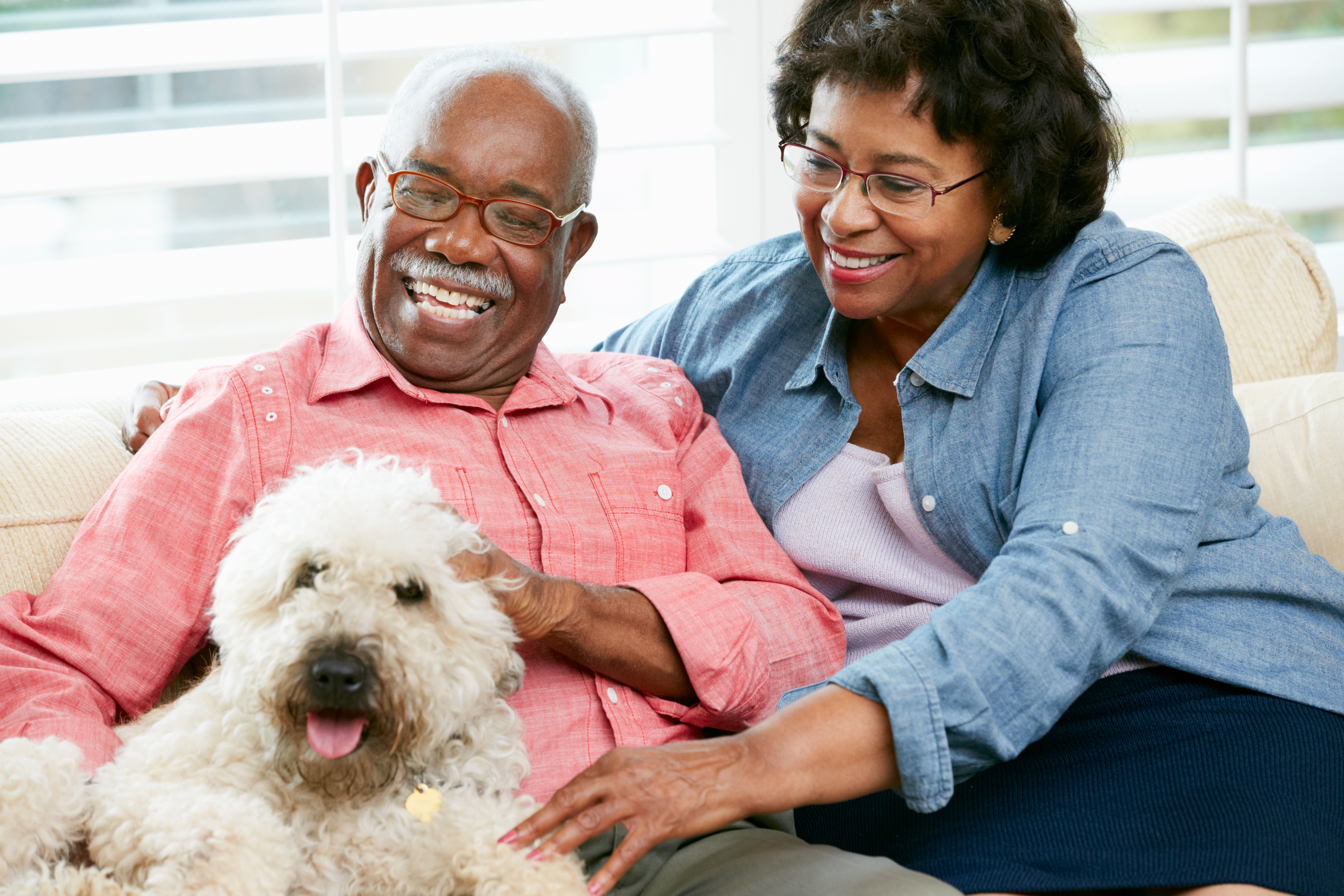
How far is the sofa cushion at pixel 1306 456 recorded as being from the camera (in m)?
1.97

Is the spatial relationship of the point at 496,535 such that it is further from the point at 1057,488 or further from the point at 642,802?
the point at 1057,488

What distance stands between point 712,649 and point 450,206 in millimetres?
695

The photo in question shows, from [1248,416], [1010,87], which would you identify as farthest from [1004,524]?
[1248,416]

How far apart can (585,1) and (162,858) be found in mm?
2194

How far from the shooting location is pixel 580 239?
6.19 feet

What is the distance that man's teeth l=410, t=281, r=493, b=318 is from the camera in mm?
1676

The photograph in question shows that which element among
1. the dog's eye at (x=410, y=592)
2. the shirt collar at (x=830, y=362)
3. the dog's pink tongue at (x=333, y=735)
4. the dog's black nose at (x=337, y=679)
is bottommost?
the dog's pink tongue at (x=333, y=735)

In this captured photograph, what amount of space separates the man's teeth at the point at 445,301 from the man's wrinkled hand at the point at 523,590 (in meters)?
0.36

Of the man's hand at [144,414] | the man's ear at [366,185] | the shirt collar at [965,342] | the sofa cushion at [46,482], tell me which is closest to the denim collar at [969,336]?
the shirt collar at [965,342]

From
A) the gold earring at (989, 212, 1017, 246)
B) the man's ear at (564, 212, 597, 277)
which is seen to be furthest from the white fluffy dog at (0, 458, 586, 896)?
the gold earring at (989, 212, 1017, 246)

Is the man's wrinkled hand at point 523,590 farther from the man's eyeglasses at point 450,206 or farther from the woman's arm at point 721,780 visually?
the man's eyeglasses at point 450,206

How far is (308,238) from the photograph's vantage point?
2865 millimetres

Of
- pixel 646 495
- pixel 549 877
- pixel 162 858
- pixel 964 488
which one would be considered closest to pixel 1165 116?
pixel 964 488

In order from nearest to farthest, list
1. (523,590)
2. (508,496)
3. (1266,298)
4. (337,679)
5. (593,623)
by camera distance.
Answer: (337,679)
(523,590)
(593,623)
(508,496)
(1266,298)
